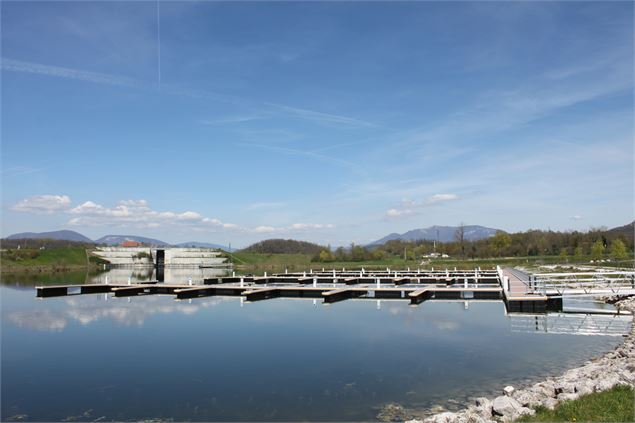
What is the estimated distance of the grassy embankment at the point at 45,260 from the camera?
7081cm

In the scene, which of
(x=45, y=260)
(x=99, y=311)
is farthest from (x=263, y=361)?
(x=45, y=260)

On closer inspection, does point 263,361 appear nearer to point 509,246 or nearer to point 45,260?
point 45,260

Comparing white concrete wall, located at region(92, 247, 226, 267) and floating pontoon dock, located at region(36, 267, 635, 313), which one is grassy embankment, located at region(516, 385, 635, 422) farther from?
white concrete wall, located at region(92, 247, 226, 267)

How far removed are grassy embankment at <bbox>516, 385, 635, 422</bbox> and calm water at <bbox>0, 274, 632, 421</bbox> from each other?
9.33ft

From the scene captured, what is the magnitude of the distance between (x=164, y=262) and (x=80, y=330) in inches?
2931

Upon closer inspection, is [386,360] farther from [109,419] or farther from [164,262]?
[164,262]

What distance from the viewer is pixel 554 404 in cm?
870

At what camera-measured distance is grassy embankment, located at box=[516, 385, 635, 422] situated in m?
7.45

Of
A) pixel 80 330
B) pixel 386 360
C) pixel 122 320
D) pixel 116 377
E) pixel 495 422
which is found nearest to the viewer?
pixel 495 422

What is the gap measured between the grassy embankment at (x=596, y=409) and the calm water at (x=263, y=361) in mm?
2843

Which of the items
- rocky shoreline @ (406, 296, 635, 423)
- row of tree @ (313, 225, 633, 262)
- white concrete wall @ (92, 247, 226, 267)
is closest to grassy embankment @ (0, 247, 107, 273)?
white concrete wall @ (92, 247, 226, 267)

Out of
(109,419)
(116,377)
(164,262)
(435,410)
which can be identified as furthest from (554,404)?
(164,262)

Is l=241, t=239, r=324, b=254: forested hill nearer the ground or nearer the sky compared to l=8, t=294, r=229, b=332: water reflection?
nearer the sky

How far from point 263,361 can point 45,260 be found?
74.0 meters
